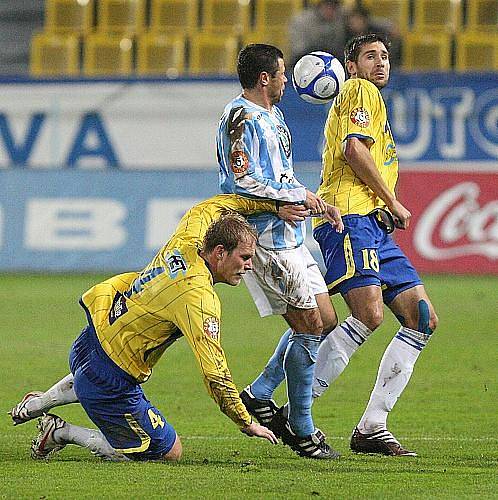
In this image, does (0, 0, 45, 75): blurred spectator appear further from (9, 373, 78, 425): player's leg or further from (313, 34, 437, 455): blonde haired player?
(9, 373, 78, 425): player's leg

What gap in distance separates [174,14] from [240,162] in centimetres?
1347

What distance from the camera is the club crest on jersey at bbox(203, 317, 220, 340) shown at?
16.8 ft

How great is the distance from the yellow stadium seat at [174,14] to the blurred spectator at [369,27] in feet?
9.79

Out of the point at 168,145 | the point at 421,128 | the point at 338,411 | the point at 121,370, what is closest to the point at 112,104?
the point at 168,145

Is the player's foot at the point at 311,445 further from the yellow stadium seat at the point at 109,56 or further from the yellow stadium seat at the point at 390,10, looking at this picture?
the yellow stadium seat at the point at 109,56

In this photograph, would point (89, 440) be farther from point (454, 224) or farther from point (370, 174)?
point (454, 224)

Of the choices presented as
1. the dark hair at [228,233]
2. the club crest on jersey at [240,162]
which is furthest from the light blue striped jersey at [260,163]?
the dark hair at [228,233]

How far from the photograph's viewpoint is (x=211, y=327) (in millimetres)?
5121

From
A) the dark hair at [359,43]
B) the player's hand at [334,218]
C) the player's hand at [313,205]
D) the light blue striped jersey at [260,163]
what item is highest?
the dark hair at [359,43]

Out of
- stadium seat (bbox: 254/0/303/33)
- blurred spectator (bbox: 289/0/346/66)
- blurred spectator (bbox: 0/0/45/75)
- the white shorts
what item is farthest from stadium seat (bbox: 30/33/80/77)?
the white shorts

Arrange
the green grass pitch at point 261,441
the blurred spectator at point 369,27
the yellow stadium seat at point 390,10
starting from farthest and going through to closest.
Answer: the yellow stadium seat at point 390,10, the blurred spectator at point 369,27, the green grass pitch at point 261,441

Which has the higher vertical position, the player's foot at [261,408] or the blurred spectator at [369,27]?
the blurred spectator at [369,27]

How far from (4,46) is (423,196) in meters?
8.11

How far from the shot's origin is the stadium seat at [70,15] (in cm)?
1908
